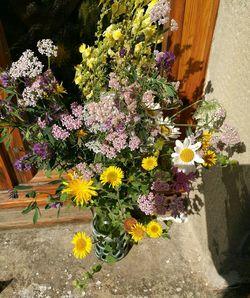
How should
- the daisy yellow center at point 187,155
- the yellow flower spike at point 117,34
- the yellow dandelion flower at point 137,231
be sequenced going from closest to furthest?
the yellow flower spike at point 117,34 → the daisy yellow center at point 187,155 → the yellow dandelion flower at point 137,231

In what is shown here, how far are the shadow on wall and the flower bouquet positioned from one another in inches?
4.5

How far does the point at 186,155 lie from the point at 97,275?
2.89 ft

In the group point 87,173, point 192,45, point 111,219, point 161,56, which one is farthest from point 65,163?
point 192,45

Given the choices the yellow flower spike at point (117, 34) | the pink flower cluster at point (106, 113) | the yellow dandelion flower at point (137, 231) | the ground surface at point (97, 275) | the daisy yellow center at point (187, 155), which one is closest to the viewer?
the pink flower cluster at point (106, 113)

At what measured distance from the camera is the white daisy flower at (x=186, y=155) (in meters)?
1.26

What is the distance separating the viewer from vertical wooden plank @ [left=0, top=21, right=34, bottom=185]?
54.0 inches

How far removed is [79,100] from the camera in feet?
4.87

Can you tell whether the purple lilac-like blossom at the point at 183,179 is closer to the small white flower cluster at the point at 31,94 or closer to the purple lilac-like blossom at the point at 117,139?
the purple lilac-like blossom at the point at 117,139

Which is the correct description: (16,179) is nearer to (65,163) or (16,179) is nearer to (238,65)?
(65,163)

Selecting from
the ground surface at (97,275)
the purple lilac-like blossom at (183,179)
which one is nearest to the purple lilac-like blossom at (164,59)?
the purple lilac-like blossom at (183,179)

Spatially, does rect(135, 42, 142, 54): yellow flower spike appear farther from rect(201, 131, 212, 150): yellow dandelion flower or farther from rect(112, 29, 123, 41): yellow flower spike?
rect(201, 131, 212, 150): yellow dandelion flower

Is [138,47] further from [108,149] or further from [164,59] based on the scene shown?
[108,149]

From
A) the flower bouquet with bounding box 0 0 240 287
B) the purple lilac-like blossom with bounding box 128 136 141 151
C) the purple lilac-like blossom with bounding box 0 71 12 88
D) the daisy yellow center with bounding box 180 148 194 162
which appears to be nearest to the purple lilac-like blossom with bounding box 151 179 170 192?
the flower bouquet with bounding box 0 0 240 287

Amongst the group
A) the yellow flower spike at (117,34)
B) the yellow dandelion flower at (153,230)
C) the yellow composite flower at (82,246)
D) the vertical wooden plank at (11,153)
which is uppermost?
the yellow flower spike at (117,34)
